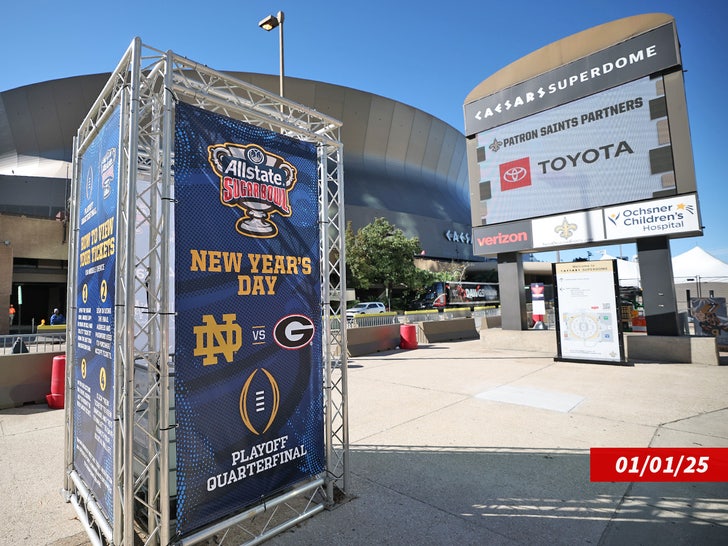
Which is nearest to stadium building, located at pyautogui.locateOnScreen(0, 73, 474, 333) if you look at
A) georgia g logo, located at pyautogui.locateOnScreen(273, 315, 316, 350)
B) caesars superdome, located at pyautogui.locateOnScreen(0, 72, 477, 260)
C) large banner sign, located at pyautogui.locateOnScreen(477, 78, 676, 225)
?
caesars superdome, located at pyautogui.locateOnScreen(0, 72, 477, 260)

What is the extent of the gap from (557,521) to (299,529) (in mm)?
2523

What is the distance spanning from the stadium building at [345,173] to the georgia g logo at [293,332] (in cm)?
2566

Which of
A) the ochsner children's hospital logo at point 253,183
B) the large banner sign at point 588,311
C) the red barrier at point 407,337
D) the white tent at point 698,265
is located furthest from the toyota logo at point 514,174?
the white tent at point 698,265

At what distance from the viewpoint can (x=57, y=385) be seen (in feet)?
27.8

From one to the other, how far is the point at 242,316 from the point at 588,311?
12.5 meters

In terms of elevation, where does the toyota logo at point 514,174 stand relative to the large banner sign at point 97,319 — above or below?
above

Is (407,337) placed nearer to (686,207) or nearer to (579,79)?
(686,207)

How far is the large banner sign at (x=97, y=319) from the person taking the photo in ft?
12.2

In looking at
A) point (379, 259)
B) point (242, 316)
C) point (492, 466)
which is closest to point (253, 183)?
point (242, 316)

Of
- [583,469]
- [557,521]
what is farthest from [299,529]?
[583,469]

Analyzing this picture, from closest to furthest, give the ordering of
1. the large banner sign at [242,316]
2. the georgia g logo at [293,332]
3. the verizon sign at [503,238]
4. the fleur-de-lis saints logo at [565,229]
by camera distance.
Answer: the large banner sign at [242,316] < the georgia g logo at [293,332] < the fleur-de-lis saints logo at [565,229] < the verizon sign at [503,238]

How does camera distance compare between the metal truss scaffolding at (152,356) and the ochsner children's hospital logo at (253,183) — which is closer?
the metal truss scaffolding at (152,356)
